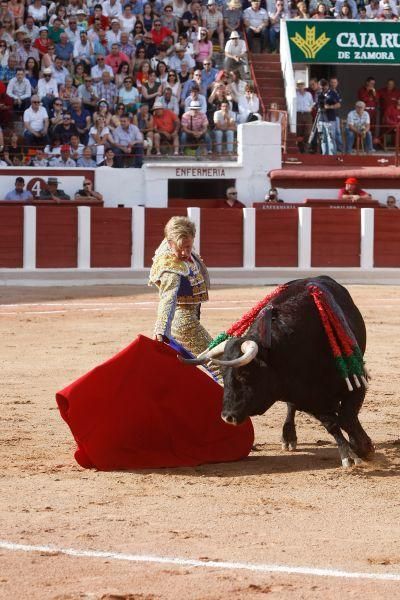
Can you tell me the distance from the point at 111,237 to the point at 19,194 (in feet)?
4.17

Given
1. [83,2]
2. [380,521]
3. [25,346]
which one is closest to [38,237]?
[83,2]

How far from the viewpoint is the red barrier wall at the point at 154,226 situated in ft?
50.3

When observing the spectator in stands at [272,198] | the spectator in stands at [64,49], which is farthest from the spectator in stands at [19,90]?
the spectator in stands at [272,198]

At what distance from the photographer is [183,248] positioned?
5.49 metres

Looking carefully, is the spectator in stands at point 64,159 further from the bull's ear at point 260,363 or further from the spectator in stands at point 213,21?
the bull's ear at point 260,363

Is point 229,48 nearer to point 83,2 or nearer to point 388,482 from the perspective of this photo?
point 83,2

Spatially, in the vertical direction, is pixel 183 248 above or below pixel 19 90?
below

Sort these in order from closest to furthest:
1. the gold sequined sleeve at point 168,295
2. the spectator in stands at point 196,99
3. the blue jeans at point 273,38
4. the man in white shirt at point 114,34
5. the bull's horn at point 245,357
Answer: the bull's horn at point 245,357, the gold sequined sleeve at point 168,295, the spectator in stands at point 196,99, the man in white shirt at point 114,34, the blue jeans at point 273,38

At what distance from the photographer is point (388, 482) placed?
5.11 metres

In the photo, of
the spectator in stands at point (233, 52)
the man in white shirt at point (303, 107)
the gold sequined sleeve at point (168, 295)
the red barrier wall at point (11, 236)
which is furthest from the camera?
the spectator in stands at point (233, 52)

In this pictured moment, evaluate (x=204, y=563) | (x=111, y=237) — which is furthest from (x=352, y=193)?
(x=204, y=563)

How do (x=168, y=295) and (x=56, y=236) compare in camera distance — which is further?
(x=56, y=236)

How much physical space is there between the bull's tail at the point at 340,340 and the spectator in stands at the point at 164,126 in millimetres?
11004

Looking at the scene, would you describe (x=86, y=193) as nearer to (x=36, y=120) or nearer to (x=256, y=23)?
(x=36, y=120)
